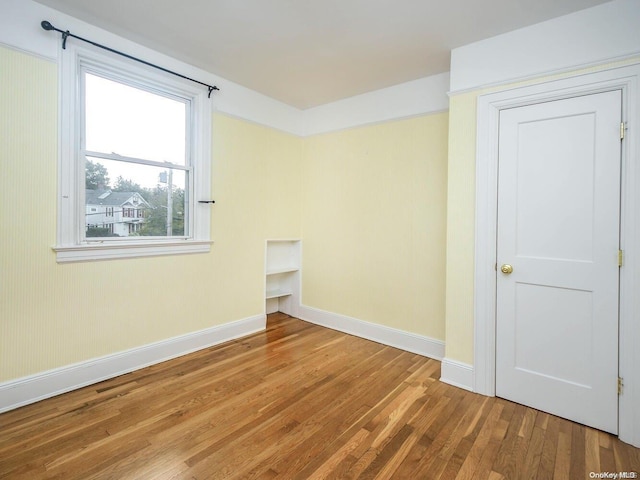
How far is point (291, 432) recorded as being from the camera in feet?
6.57

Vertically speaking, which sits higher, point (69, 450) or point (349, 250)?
point (349, 250)

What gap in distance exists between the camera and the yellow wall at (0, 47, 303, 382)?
85.8 inches

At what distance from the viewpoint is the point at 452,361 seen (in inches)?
105

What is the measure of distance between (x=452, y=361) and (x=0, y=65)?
12.8 ft

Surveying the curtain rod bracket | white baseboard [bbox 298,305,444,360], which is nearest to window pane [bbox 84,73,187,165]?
the curtain rod bracket

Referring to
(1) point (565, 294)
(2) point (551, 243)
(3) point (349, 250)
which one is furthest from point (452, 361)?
(3) point (349, 250)

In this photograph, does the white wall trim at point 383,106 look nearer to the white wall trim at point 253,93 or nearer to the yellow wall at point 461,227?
the white wall trim at point 253,93

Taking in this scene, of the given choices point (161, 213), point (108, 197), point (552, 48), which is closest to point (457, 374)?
point (552, 48)

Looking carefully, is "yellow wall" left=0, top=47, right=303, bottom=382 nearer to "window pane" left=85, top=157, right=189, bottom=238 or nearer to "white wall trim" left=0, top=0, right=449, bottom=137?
"white wall trim" left=0, top=0, right=449, bottom=137

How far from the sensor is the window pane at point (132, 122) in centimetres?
257

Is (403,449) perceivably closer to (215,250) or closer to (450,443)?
(450,443)

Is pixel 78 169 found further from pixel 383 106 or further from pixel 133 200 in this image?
pixel 383 106

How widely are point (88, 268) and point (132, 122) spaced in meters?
1.29

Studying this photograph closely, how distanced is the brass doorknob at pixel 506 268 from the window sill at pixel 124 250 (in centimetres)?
268
